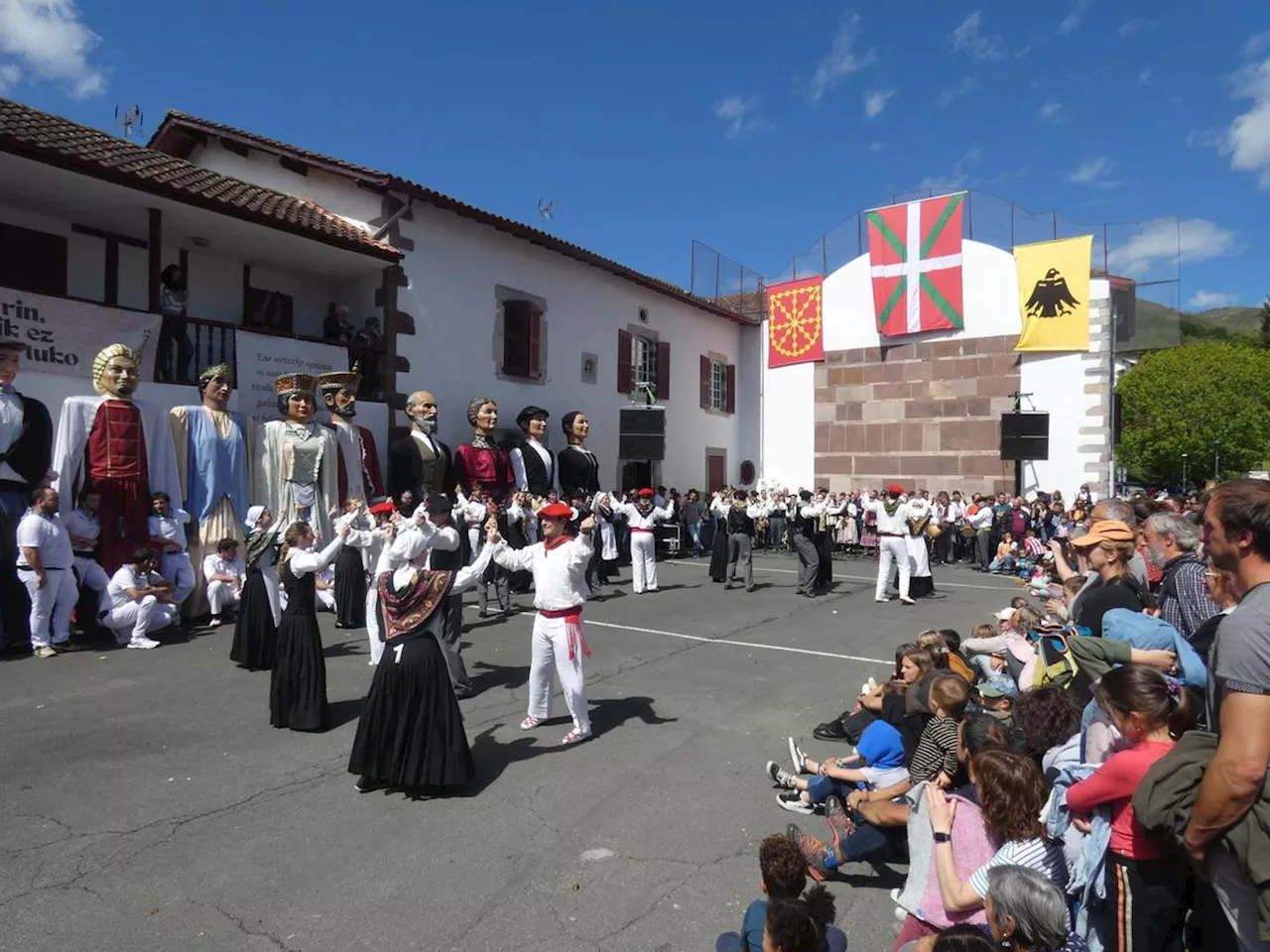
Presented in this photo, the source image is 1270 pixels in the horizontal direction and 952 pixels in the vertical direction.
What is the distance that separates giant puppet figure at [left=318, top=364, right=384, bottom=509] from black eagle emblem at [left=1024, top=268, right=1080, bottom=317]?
15.6 m

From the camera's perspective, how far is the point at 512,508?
445 inches

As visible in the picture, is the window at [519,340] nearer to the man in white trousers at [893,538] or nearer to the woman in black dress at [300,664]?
the man in white trousers at [893,538]

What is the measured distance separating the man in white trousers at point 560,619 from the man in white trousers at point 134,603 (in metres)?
4.81

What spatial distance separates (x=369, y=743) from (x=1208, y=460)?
133 ft

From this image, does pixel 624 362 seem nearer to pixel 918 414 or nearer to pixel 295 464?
pixel 918 414

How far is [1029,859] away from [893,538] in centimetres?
915

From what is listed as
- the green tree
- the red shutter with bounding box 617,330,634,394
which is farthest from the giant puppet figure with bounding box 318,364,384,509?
the green tree

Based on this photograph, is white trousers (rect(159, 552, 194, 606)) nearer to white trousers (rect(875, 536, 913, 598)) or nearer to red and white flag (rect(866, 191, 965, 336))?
white trousers (rect(875, 536, 913, 598))

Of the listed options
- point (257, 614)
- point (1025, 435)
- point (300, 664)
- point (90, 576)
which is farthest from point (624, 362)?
point (300, 664)

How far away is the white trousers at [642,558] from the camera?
40.3ft

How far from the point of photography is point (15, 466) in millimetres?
8195

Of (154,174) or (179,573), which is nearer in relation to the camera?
(179,573)

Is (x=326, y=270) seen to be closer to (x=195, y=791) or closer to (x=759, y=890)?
(x=195, y=791)

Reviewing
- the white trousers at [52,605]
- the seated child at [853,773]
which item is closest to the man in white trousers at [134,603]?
the white trousers at [52,605]
